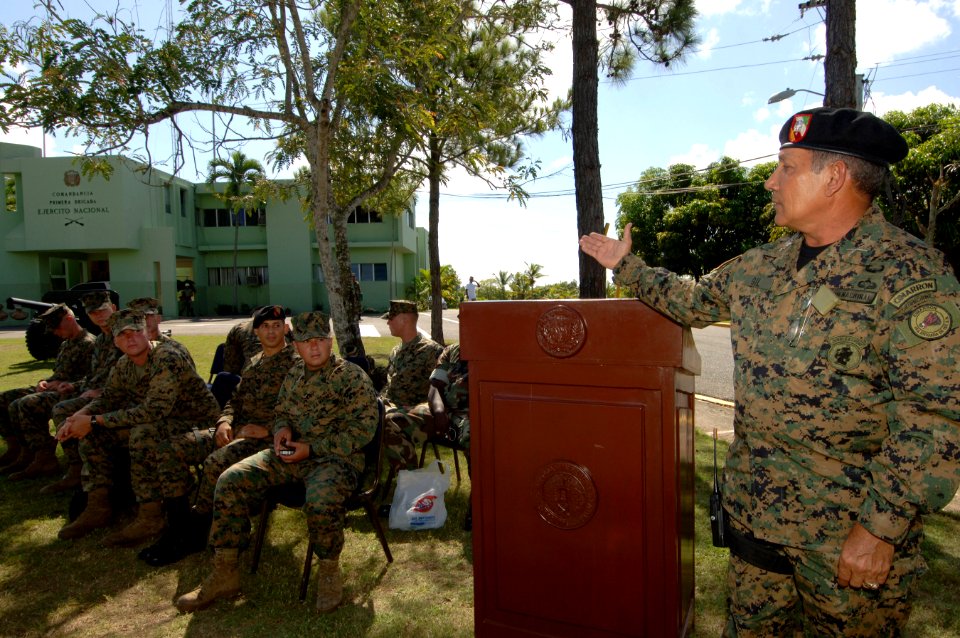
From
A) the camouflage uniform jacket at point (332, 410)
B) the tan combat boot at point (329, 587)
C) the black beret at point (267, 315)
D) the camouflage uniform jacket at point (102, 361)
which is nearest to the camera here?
the tan combat boot at point (329, 587)

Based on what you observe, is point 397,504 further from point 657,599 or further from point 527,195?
point 527,195

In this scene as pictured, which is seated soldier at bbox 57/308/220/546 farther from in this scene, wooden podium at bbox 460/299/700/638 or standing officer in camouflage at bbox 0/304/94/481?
wooden podium at bbox 460/299/700/638

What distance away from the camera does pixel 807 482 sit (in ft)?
5.24

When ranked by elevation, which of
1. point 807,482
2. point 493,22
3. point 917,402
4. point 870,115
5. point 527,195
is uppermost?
point 493,22

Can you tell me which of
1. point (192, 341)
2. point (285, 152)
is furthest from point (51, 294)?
point (285, 152)

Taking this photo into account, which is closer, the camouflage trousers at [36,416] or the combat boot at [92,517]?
the combat boot at [92,517]

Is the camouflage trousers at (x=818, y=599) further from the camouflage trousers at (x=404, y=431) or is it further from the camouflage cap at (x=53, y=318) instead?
the camouflage cap at (x=53, y=318)

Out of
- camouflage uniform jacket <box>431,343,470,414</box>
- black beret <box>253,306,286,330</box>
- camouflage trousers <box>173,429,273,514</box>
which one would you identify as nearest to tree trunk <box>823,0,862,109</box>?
camouflage uniform jacket <box>431,343,470,414</box>

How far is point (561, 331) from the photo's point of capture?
A: 170 cm

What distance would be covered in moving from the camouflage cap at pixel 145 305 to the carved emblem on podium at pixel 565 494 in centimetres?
377

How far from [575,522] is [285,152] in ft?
25.5

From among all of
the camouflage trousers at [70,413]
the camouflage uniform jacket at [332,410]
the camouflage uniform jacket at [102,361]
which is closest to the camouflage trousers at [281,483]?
the camouflage uniform jacket at [332,410]

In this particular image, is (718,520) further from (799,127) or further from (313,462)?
(313,462)

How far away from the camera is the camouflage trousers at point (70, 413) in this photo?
4758 mm
